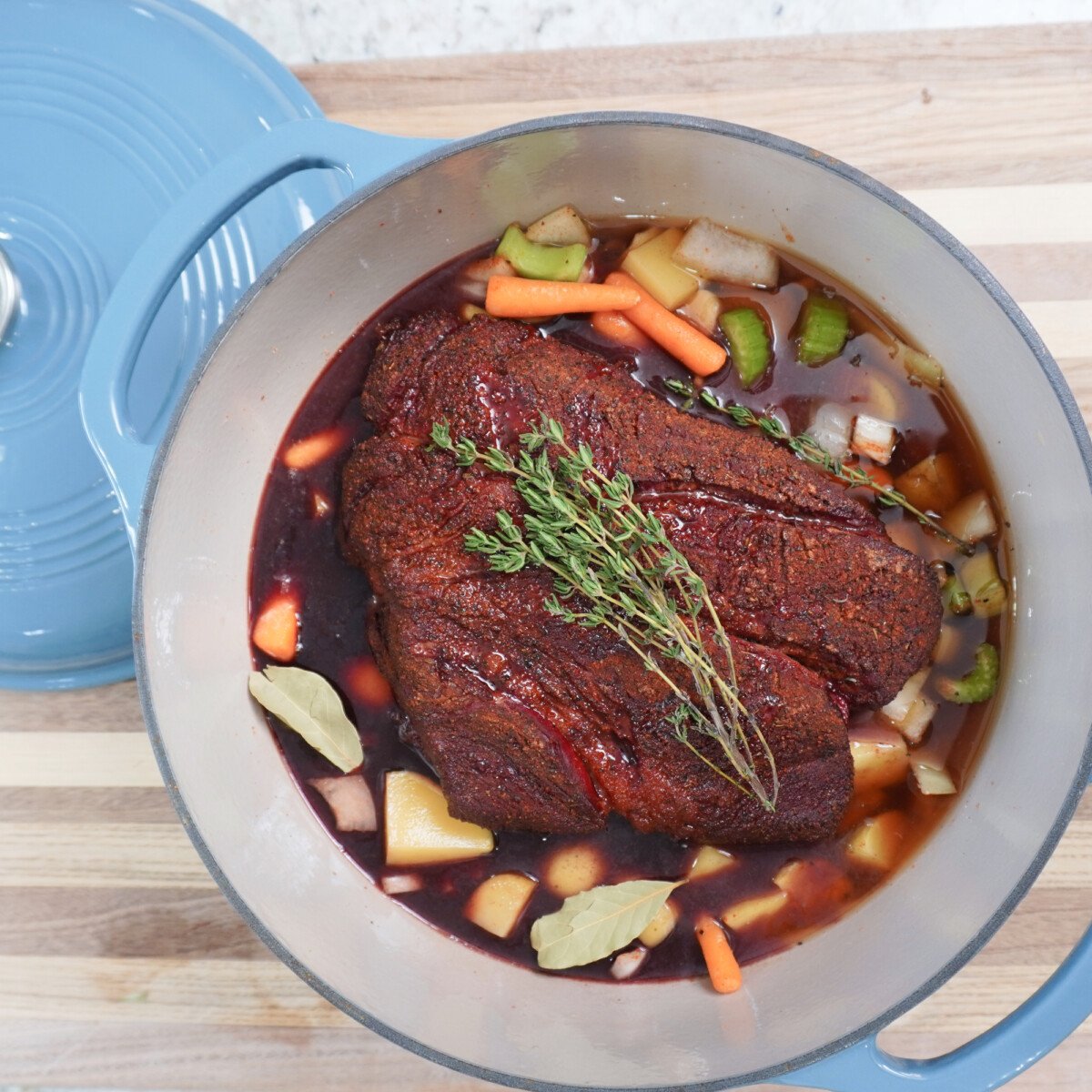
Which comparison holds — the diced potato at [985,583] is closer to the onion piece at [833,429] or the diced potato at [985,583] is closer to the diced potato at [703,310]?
the onion piece at [833,429]

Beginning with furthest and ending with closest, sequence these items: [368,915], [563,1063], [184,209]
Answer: [368,915]
[563,1063]
[184,209]

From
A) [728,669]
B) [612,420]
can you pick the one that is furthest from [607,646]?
[612,420]

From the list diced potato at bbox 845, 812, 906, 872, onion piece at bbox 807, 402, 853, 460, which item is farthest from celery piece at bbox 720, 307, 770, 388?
diced potato at bbox 845, 812, 906, 872

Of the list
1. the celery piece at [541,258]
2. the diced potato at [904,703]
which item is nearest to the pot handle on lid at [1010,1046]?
the diced potato at [904,703]

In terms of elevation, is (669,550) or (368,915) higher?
(669,550)

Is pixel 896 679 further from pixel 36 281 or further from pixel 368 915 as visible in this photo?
pixel 36 281

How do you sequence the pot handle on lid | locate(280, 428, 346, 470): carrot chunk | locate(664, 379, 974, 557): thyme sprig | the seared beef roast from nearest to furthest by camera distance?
the pot handle on lid < the seared beef roast < locate(664, 379, 974, 557): thyme sprig < locate(280, 428, 346, 470): carrot chunk

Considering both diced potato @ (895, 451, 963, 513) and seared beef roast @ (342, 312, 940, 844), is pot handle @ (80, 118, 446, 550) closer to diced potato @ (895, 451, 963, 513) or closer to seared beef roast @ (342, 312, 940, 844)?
seared beef roast @ (342, 312, 940, 844)
